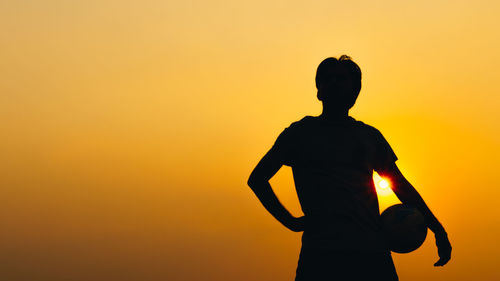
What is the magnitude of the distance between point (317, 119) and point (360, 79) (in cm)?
53

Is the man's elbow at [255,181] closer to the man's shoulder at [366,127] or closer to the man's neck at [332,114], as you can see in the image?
the man's neck at [332,114]

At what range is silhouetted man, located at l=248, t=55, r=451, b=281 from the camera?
4.44m

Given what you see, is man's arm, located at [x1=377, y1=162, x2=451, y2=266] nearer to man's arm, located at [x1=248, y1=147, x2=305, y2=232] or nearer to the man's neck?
the man's neck

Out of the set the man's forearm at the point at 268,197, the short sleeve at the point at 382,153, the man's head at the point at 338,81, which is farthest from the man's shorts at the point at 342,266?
the man's head at the point at 338,81

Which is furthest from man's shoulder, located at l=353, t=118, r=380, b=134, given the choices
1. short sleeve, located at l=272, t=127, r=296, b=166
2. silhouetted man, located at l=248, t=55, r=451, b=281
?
short sleeve, located at l=272, t=127, r=296, b=166

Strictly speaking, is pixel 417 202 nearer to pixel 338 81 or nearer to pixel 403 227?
pixel 403 227

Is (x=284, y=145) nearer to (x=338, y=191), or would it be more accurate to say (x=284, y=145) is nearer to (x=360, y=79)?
(x=338, y=191)

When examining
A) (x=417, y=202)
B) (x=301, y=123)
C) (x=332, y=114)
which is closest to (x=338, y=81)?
(x=332, y=114)

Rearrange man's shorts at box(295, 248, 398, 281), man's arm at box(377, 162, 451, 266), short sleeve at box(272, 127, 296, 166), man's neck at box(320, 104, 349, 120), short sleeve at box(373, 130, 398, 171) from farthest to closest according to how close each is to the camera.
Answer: man's arm at box(377, 162, 451, 266)
short sleeve at box(373, 130, 398, 171)
man's neck at box(320, 104, 349, 120)
short sleeve at box(272, 127, 296, 166)
man's shorts at box(295, 248, 398, 281)

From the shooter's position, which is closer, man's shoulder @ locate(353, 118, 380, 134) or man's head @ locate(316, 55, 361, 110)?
man's head @ locate(316, 55, 361, 110)

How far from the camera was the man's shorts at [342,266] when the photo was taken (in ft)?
14.5

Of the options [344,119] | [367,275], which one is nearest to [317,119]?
[344,119]

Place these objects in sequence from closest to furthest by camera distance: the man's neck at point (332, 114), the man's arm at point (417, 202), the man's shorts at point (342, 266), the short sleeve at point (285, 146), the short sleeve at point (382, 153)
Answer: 1. the man's shorts at point (342, 266)
2. the short sleeve at point (285, 146)
3. the man's neck at point (332, 114)
4. the short sleeve at point (382, 153)
5. the man's arm at point (417, 202)

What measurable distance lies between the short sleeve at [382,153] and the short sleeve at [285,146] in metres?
0.75
